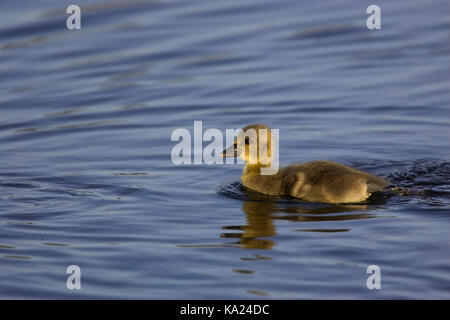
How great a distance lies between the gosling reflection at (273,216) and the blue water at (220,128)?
0.02m

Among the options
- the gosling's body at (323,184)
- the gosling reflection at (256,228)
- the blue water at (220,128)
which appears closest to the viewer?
the blue water at (220,128)

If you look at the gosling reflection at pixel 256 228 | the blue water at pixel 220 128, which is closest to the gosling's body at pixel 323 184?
the blue water at pixel 220 128

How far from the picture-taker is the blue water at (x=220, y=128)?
6.36 meters

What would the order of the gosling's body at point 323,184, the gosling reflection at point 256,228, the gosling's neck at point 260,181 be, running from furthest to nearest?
the gosling's neck at point 260,181
the gosling's body at point 323,184
the gosling reflection at point 256,228

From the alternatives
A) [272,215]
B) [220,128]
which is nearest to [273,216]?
[272,215]

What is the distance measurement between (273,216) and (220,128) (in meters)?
3.03

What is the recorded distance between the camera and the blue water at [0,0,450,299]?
636cm

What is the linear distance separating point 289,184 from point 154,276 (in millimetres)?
2158

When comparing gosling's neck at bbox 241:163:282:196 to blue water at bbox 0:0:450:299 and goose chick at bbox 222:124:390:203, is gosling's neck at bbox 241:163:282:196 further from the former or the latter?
blue water at bbox 0:0:450:299

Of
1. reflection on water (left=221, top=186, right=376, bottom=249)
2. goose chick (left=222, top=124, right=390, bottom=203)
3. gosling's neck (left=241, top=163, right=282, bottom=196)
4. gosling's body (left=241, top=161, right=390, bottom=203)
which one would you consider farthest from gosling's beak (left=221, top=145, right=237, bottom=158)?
reflection on water (left=221, top=186, right=376, bottom=249)

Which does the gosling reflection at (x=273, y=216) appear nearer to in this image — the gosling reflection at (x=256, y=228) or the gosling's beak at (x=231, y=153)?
the gosling reflection at (x=256, y=228)

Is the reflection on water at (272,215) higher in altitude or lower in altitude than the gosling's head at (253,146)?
lower

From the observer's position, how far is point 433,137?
961 centimetres

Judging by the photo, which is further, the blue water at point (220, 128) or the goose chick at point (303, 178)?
the goose chick at point (303, 178)
